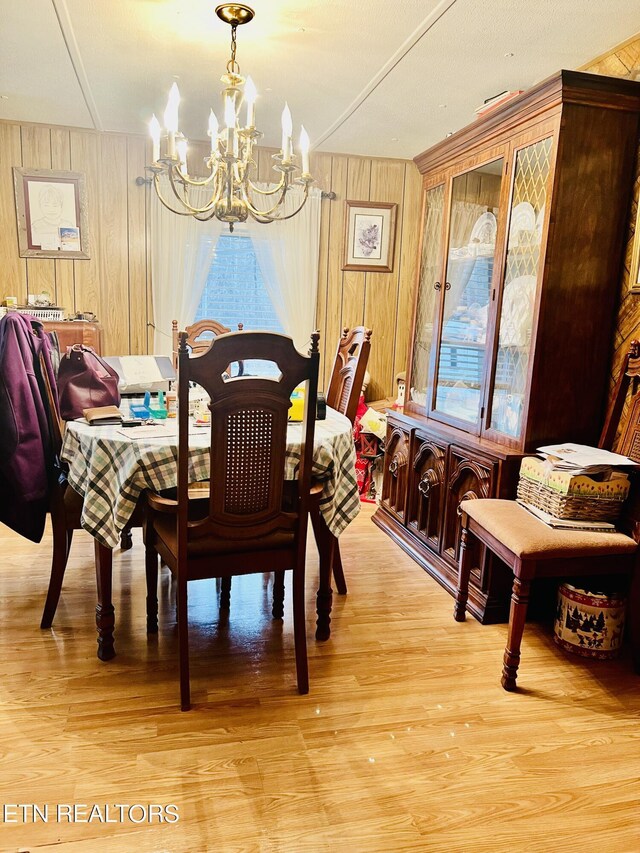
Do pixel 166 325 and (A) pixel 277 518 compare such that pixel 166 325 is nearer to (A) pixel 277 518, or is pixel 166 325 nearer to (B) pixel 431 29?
(B) pixel 431 29

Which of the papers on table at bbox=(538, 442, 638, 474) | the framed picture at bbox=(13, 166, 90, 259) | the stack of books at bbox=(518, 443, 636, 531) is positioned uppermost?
the framed picture at bbox=(13, 166, 90, 259)

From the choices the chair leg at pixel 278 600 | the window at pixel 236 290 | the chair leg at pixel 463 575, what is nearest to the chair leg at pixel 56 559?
the chair leg at pixel 278 600

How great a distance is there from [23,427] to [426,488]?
1854 millimetres

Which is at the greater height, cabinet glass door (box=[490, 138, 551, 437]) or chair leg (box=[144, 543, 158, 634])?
cabinet glass door (box=[490, 138, 551, 437])

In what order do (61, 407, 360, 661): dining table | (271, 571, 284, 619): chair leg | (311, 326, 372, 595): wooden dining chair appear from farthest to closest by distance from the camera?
(311, 326, 372, 595): wooden dining chair, (271, 571, 284, 619): chair leg, (61, 407, 360, 661): dining table

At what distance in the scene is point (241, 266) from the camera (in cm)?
498

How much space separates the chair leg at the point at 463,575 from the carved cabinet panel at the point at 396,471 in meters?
0.90

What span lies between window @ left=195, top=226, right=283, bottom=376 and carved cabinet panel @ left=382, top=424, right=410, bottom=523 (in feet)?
5.42

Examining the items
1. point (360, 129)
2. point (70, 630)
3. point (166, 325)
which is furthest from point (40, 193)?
point (70, 630)

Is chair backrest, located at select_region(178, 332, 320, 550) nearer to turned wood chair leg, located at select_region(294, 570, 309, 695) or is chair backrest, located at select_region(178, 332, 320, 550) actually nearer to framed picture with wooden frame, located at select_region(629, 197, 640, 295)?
turned wood chair leg, located at select_region(294, 570, 309, 695)

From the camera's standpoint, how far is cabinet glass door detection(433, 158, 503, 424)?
109 inches

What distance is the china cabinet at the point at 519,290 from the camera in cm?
231

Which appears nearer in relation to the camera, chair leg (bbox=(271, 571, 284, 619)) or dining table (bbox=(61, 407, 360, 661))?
dining table (bbox=(61, 407, 360, 661))

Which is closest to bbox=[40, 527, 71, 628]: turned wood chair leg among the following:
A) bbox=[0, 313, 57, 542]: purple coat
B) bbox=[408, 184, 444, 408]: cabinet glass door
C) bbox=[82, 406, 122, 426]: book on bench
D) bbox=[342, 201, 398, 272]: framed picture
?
bbox=[0, 313, 57, 542]: purple coat
